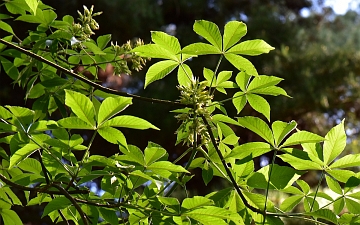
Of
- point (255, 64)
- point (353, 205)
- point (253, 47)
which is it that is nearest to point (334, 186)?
point (353, 205)

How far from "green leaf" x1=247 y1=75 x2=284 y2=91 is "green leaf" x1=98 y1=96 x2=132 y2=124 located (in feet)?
0.81

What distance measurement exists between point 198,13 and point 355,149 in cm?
229

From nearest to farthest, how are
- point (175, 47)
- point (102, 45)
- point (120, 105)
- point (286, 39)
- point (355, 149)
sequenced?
point (120, 105) → point (175, 47) → point (102, 45) → point (355, 149) → point (286, 39)

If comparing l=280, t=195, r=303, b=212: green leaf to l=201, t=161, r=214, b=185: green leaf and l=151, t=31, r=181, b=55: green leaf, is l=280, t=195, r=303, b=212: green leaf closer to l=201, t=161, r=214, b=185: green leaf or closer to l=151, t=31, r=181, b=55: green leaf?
l=201, t=161, r=214, b=185: green leaf

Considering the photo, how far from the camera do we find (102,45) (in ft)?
3.63

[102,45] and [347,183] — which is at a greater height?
[102,45]

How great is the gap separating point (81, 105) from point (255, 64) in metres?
4.22

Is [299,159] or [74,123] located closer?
[74,123]

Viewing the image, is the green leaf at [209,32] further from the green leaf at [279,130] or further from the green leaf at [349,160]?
the green leaf at [349,160]

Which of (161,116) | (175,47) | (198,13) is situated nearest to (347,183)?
(175,47)

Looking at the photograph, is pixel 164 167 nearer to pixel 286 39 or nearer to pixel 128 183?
pixel 128 183

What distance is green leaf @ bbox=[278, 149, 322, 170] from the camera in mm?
723

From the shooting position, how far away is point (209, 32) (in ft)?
2.50

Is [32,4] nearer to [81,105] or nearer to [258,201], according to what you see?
[81,105]
